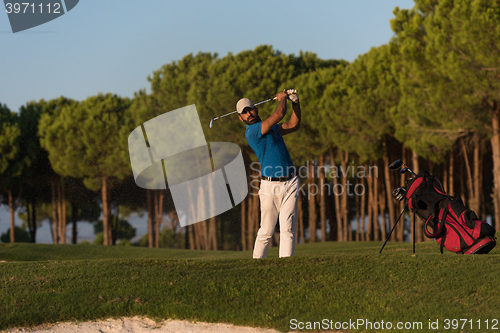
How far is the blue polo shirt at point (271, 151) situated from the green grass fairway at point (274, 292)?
1225 mm

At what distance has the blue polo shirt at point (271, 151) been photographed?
265 inches

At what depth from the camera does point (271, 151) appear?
6793 millimetres

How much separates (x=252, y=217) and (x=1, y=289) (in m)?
24.2

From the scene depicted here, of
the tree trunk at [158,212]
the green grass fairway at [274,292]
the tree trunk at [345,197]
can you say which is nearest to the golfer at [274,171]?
the green grass fairway at [274,292]

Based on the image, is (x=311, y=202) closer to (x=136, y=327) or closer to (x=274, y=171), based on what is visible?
(x=274, y=171)

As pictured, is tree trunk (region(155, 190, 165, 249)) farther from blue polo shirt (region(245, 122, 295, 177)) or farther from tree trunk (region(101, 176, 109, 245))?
blue polo shirt (region(245, 122, 295, 177))

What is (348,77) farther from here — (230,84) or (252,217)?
(252,217)

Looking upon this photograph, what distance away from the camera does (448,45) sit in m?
17.9

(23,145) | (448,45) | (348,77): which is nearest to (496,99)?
(448,45)

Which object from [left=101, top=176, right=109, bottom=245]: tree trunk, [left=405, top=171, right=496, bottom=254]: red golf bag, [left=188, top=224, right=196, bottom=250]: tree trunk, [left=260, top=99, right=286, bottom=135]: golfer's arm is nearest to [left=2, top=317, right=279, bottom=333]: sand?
[left=260, top=99, right=286, bottom=135]: golfer's arm

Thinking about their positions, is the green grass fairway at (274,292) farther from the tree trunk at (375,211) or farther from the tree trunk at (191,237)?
the tree trunk at (191,237)

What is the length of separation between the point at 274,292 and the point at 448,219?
9.35ft

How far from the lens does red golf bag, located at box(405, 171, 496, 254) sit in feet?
23.2

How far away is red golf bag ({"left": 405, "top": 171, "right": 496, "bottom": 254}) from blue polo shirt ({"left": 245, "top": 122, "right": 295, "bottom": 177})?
197 cm
